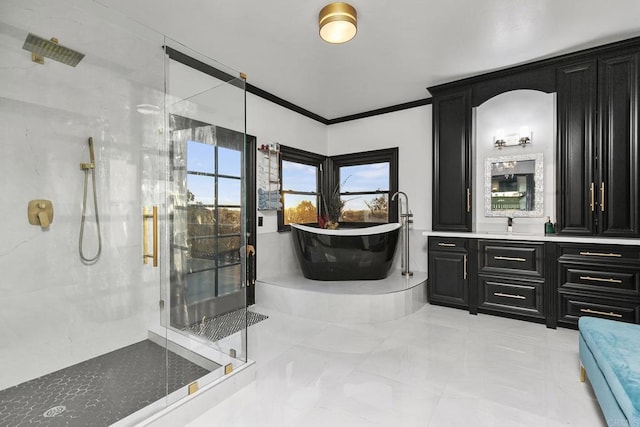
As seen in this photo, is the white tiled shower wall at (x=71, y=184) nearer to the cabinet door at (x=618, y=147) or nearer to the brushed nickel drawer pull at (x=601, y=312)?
A: the brushed nickel drawer pull at (x=601, y=312)

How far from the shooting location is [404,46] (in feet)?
9.52

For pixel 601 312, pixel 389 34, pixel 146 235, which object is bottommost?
pixel 601 312

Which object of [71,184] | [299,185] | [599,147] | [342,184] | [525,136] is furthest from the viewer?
[342,184]

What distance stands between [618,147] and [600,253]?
1007 millimetres

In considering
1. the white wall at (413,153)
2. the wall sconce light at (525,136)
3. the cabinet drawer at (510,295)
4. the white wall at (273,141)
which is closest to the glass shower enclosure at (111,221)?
the white wall at (273,141)

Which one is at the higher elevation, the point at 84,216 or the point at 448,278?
the point at 84,216

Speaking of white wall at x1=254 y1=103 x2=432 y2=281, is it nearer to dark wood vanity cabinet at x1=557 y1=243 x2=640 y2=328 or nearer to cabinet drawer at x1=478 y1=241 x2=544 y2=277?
cabinet drawer at x1=478 y1=241 x2=544 y2=277

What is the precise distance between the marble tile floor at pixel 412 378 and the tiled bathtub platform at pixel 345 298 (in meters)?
0.14

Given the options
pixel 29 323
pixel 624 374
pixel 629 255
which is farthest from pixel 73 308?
pixel 629 255

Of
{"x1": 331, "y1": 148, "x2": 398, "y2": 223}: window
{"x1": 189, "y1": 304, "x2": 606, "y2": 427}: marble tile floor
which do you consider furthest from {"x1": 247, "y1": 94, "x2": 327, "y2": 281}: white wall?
{"x1": 189, "y1": 304, "x2": 606, "y2": 427}: marble tile floor

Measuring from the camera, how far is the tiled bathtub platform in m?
3.23

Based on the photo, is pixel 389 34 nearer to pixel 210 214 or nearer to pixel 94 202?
pixel 210 214

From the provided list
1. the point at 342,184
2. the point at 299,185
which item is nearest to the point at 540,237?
the point at 342,184

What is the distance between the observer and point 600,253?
2838 millimetres
